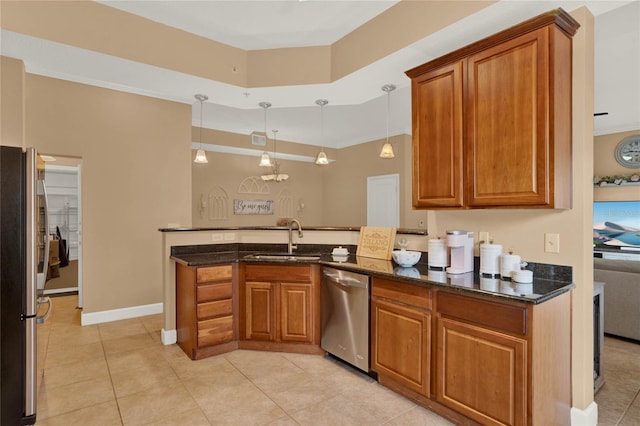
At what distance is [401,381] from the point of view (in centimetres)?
242

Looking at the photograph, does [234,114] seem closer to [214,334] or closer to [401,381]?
[214,334]

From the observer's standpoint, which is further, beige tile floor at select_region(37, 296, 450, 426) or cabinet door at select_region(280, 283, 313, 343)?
cabinet door at select_region(280, 283, 313, 343)

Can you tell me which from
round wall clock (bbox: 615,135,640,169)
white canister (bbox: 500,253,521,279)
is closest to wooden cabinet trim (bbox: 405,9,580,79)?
white canister (bbox: 500,253,521,279)

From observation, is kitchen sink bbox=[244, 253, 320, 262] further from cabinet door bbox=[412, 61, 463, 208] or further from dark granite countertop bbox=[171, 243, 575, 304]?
cabinet door bbox=[412, 61, 463, 208]

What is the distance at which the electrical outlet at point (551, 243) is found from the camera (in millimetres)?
2174

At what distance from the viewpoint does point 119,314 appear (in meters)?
4.29

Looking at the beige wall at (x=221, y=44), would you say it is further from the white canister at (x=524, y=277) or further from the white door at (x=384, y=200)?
the white door at (x=384, y=200)

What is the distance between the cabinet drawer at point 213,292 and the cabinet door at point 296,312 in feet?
1.71

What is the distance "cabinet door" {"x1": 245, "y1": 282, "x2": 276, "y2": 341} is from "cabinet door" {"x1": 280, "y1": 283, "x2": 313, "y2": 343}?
106mm

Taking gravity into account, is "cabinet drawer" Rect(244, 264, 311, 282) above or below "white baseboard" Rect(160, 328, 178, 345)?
above

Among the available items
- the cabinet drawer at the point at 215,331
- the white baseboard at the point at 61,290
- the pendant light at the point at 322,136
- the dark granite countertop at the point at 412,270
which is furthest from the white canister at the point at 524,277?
the white baseboard at the point at 61,290

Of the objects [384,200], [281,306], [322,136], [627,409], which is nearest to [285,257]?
[281,306]

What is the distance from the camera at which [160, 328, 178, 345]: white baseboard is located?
3486mm

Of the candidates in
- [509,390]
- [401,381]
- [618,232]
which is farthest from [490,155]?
[618,232]
